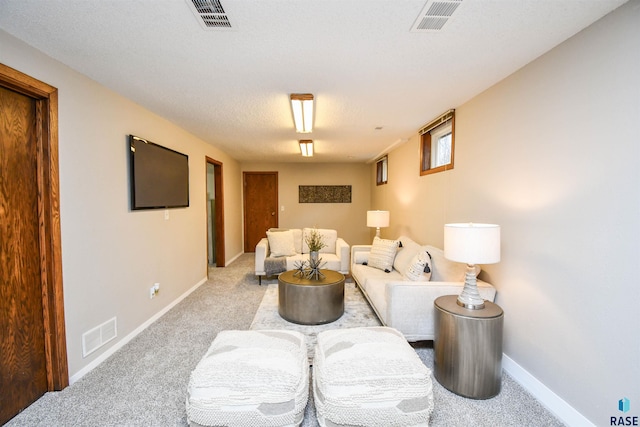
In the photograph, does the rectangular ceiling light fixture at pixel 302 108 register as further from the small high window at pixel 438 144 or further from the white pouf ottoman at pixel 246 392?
the white pouf ottoman at pixel 246 392

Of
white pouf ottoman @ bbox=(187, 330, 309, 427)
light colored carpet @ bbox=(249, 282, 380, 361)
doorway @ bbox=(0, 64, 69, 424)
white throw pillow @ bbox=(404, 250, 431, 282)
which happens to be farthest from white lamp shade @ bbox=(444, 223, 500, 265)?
doorway @ bbox=(0, 64, 69, 424)

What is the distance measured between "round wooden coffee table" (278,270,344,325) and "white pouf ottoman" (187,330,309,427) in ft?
4.21

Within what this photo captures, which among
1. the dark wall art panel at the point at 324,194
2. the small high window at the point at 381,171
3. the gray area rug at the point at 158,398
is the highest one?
the small high window at the point at 381,171

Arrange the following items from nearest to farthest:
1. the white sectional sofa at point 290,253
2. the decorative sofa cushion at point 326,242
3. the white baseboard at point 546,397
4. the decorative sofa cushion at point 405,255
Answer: the white baseboard at point 546,397 → the decorative sofa cushion at point 405,255 → the white sectional sofa at point 290,253 → the decorative sofa cushion at point 326,242

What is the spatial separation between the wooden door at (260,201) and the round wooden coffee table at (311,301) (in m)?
4.08

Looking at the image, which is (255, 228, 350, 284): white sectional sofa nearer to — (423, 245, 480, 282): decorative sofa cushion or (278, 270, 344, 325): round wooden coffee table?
(278, 270, 344, 325): round wooden coffee table

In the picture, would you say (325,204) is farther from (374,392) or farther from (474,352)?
(374,392)

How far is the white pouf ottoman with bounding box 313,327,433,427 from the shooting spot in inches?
58.6

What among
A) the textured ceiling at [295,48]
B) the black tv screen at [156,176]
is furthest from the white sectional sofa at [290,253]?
the textured ceiling at [295,48]

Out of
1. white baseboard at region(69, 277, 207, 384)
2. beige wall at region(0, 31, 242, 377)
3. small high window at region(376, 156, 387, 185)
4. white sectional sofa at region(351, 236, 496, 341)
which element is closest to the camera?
beige wall at region(0, 31, 242, 377)

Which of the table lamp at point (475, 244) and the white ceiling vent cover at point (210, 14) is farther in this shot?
the table lamp at point (475, 244)

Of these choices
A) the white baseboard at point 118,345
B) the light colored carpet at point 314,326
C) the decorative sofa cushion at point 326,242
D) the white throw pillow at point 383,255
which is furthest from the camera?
the decorative sofa cushion at point 326,242

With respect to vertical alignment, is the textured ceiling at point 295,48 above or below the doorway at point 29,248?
above

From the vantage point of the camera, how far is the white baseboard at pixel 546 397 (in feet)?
5.32
